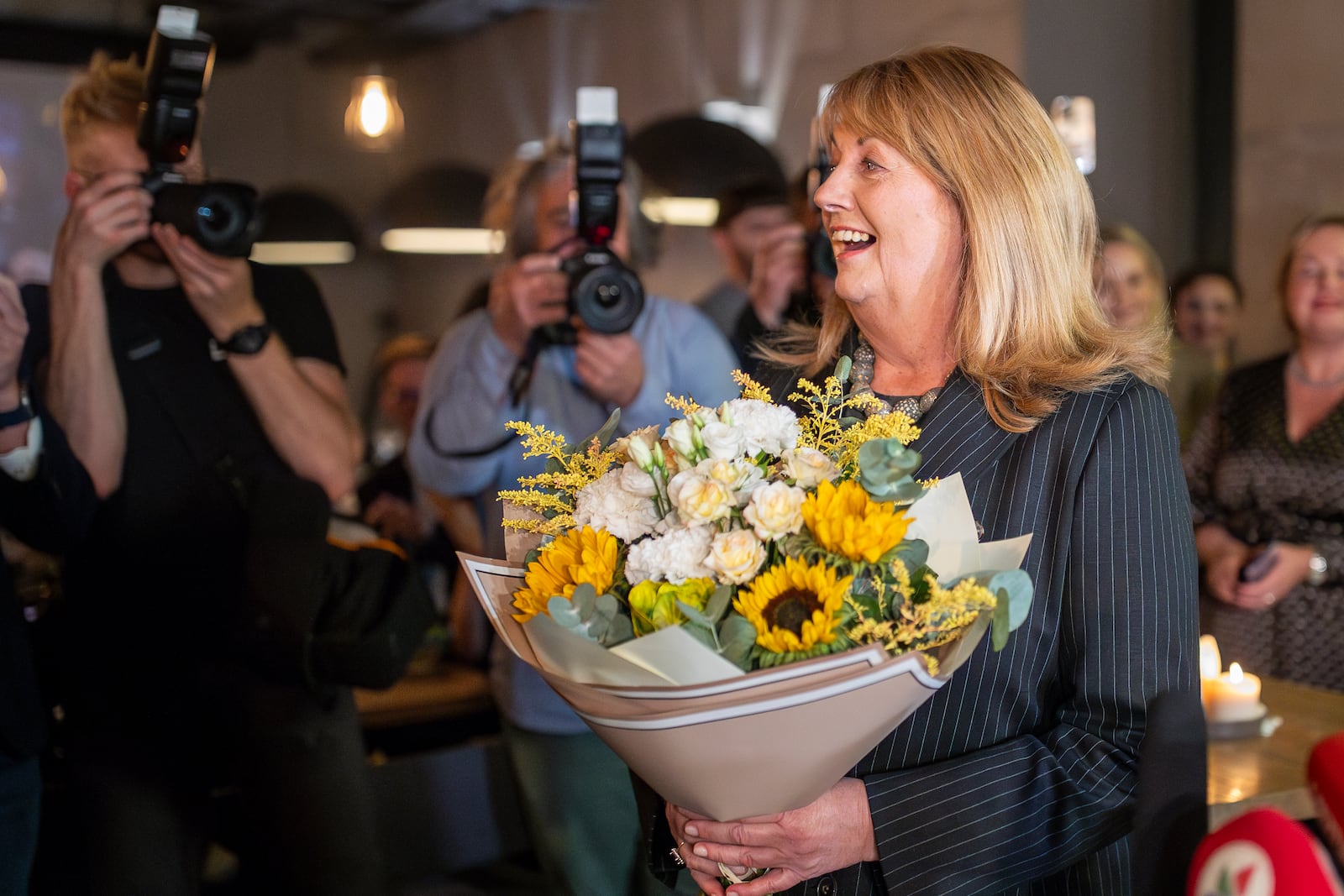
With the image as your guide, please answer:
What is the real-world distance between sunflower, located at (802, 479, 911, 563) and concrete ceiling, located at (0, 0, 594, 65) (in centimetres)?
309

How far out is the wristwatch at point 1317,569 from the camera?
271 cm

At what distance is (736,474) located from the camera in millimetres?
997

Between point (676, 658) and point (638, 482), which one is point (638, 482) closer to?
point (638, 482)

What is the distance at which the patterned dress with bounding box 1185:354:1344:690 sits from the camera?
273 centimetres

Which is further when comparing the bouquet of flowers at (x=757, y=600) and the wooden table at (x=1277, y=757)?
the wooden table at (x=1277, y=757)

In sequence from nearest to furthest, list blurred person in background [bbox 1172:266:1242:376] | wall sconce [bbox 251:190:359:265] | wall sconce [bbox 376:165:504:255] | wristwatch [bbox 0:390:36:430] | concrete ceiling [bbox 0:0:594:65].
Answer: wristwatch [bbox 0:390:36:430] < concrete ceiling [bbox 0:0:594:65] < blurred person in background [bbox 1172:266:1242:376] < wall sconce [bbox 251:190:359:265] < wall sconce [bbox 376:165:504:255]

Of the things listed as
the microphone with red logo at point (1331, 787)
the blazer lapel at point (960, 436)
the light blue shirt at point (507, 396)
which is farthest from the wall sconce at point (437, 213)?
the microphone with red logo at point (1331, 787)

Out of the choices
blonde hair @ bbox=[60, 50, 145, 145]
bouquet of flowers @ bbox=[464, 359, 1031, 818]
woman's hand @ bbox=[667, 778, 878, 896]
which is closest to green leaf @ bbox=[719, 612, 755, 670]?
bouquet of flowers @ bbox=[464, 359, 1031, 818]

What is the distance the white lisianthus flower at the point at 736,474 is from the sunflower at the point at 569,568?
0.11m

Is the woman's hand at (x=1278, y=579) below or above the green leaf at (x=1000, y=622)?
below

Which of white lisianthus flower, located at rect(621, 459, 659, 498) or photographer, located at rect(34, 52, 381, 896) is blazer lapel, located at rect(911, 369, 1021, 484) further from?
photographer, located at rect(34, 52, 381, 896)

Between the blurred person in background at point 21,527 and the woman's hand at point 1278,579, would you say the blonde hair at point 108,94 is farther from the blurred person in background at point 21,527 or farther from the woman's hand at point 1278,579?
the woman's hand at point 1278,579

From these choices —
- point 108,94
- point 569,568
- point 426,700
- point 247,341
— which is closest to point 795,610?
point 569,568

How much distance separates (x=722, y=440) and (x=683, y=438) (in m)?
0.04
